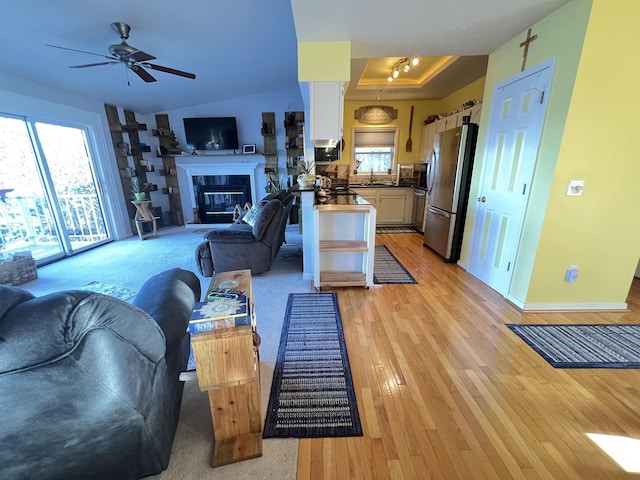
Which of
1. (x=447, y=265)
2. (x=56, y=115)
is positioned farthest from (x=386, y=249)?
(x=56, y=115)

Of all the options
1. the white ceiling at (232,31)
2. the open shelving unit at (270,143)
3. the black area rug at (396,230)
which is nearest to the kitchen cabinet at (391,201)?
the black area rug at (396,230)

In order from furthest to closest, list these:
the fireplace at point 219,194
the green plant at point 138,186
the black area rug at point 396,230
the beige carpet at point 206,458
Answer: the fireplace at point 219,194
the black area rug at point 396,230
the green plant at point 138,186
the beige carpet at point 206,458

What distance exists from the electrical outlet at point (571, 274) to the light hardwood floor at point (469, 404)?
1.06 feet

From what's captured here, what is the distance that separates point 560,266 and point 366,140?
4326 millimetres

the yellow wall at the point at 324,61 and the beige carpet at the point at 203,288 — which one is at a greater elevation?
the yellow wall at the point at 324,61

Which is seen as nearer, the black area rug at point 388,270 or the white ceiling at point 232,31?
the white ceiling at point 232,31

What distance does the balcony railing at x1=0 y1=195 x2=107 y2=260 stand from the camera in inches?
134

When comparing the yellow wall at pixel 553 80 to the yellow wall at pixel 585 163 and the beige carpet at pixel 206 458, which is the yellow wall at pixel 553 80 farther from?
the beige carpet at pixel 206 458

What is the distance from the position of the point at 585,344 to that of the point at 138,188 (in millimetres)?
6456

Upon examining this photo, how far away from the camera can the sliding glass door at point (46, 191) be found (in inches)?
133

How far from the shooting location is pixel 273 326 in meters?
2.21

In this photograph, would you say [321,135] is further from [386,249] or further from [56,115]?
[56,115]

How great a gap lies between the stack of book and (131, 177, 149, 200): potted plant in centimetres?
474

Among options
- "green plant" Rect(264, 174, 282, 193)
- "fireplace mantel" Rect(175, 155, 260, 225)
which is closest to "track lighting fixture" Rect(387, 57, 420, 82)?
"green plant" Rect(264, 174, 282, 193)
